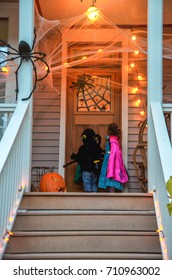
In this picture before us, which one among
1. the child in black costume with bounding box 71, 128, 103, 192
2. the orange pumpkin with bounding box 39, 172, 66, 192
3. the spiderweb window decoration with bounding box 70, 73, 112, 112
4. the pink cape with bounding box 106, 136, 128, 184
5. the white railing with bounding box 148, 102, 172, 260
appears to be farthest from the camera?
the spiderweb window decoration with bounding box 70, 73, 112, 112

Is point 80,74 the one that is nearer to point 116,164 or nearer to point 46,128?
point 46,128

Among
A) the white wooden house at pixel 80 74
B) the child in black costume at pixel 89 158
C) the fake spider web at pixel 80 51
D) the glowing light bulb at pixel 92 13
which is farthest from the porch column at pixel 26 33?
the child in black costume at pixel 89 158

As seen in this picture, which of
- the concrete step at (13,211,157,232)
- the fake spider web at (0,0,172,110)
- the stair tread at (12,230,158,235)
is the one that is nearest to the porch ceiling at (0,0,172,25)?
the fake spider web at (0,0,172,110)

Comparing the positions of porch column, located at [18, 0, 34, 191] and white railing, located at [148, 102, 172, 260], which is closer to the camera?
white railing, located at [148, 102, 172, 260]

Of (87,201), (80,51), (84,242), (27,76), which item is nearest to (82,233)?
(84,242)

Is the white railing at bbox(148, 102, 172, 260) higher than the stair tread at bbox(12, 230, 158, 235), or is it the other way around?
the white railing at bbox(148, 102, 172, 260)

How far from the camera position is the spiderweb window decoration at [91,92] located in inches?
206

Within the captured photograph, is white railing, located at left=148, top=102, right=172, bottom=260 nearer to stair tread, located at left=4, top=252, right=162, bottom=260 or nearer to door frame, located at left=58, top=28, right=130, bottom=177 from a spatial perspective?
stair tread, located at left=4, top=252, right=162, bottom=260

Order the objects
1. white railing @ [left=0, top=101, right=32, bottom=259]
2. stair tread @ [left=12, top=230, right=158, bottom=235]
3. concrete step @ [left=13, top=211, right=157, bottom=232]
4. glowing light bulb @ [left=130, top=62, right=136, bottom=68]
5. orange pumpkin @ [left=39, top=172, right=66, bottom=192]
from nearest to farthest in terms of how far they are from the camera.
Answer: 1. white railing @ [left=0, top=101, right=32, bottom=259]
2. stair tread @ [left=12, top=230, right=158, bottom=235]
3. concrete step @ [left=13, top=211, right=157, bottom=232]
4. orange pumpkin @ [left=39, top=172, right=66, bottom=192]
5. glowing light bulb @ [left=130, top=62, right=136, bottom=68]

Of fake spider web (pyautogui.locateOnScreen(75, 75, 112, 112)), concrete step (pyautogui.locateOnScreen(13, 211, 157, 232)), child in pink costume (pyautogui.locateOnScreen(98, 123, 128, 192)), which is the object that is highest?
fake spider web (pyautogui.locateOnScreen(75, 75, 112, 112))

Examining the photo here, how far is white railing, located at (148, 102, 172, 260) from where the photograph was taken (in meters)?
2.65

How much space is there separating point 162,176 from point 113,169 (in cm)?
176

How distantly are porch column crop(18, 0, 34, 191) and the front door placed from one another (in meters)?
1.49
